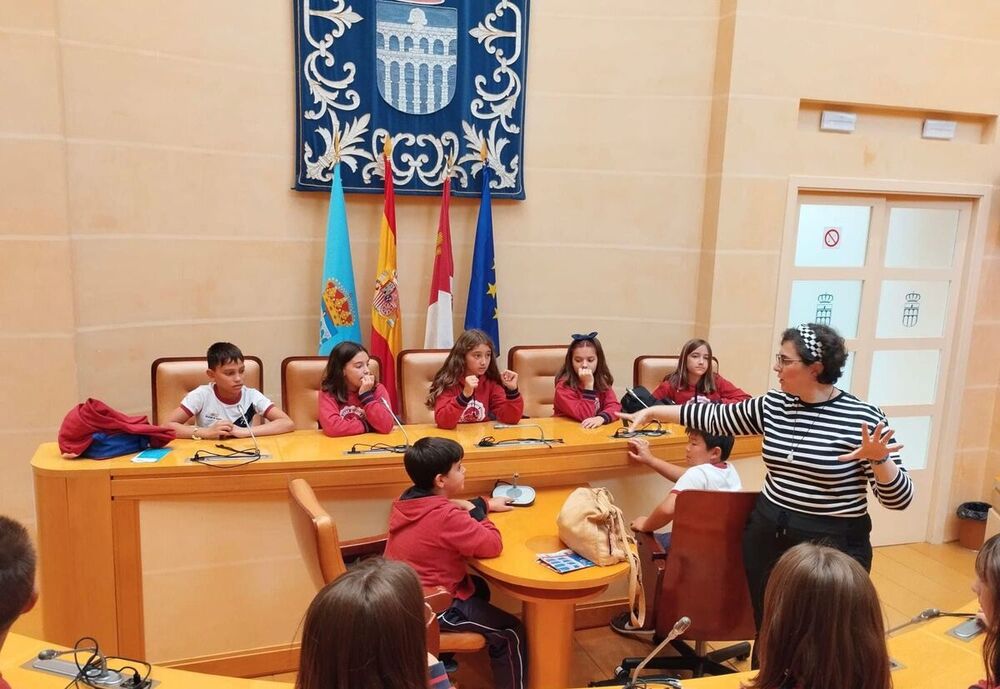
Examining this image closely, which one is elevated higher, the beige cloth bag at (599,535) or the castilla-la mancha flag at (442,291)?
the castilla-la mancha flag at (442,291)

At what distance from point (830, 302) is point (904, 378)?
805 mm

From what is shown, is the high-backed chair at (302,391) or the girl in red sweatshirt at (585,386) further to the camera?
the high-backed chair at (302,391)

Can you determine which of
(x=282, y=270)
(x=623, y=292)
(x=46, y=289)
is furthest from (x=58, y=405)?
(x=623, y=292)

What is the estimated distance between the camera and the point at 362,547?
9.36 ft

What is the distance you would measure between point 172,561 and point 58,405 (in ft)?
5.57

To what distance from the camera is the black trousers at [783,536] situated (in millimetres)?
2461

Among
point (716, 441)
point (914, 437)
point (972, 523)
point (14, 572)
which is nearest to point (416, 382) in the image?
point (716, 441)

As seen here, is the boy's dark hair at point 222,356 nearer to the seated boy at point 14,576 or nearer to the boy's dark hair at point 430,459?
the boy's dark hair at point 430,459

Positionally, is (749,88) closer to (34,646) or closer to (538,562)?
(538,562)

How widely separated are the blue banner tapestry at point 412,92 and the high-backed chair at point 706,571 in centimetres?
282

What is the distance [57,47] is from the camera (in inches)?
148

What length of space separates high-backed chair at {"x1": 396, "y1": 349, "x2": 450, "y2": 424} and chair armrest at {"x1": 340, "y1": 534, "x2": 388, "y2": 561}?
3.81 feet

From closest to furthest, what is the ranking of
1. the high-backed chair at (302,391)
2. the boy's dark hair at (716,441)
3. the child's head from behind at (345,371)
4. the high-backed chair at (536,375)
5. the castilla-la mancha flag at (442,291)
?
the boy's dark hair at (716,441) → the child's head from behind at (345,371) → the high-backed chair at (302,391) → the high-backed chair at (536,375) → the castilla-la mancha flag at (442,291)

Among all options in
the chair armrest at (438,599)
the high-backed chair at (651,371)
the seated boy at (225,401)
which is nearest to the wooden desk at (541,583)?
the chair armrest at (438,599)
